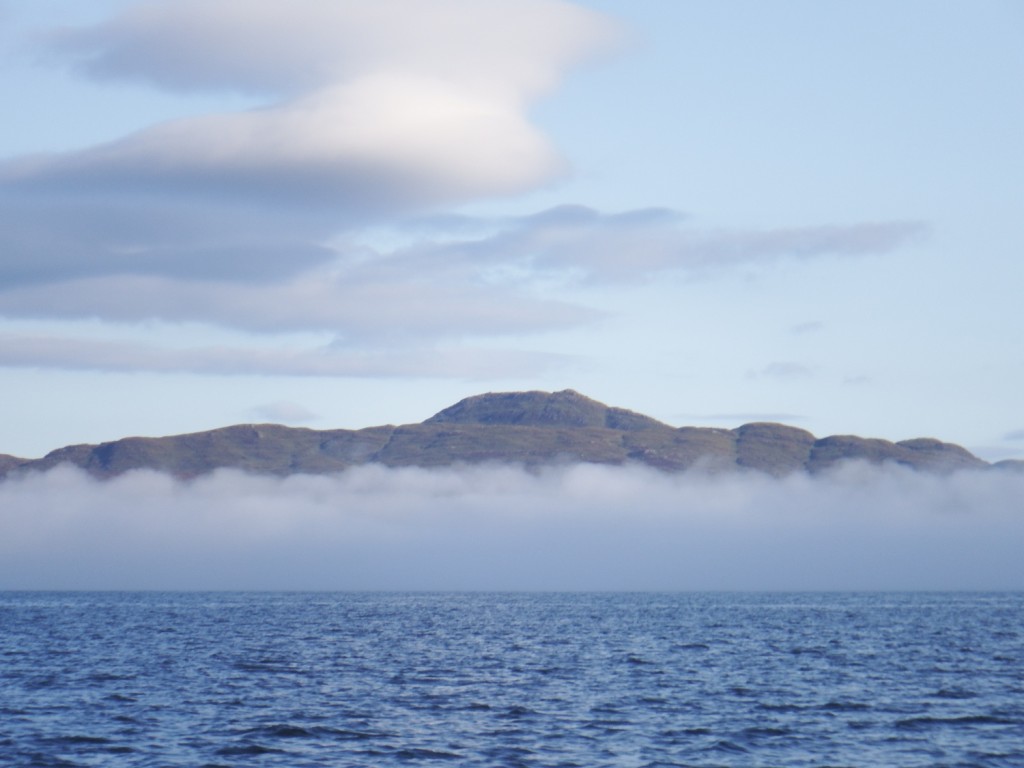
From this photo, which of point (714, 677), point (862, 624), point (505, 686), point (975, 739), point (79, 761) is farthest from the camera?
point (862, 624)

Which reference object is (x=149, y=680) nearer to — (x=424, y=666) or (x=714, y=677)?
(x=424, y=666)

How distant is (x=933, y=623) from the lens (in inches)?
6024

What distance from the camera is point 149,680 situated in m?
71.5

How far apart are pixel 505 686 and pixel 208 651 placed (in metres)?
38.7

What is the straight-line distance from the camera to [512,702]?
196 feet

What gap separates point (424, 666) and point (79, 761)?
3967 cm

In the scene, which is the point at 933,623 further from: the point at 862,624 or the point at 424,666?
the point at 424,666

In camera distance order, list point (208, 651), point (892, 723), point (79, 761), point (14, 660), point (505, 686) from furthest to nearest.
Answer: point (208, 651)
point (14, 660)
point (505, 686)
point (892, 723)
point (79, 761)

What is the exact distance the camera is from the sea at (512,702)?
149 ft

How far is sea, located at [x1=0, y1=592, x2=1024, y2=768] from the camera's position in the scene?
149 feet

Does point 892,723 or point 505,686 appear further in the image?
point 505,686

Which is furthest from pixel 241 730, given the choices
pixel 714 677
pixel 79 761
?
pixel 714 677

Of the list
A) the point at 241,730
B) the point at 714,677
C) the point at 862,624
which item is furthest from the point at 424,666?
the point at 862,624

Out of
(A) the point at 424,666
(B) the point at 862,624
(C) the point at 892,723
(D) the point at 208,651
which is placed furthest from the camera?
(B) the point at 862,624
